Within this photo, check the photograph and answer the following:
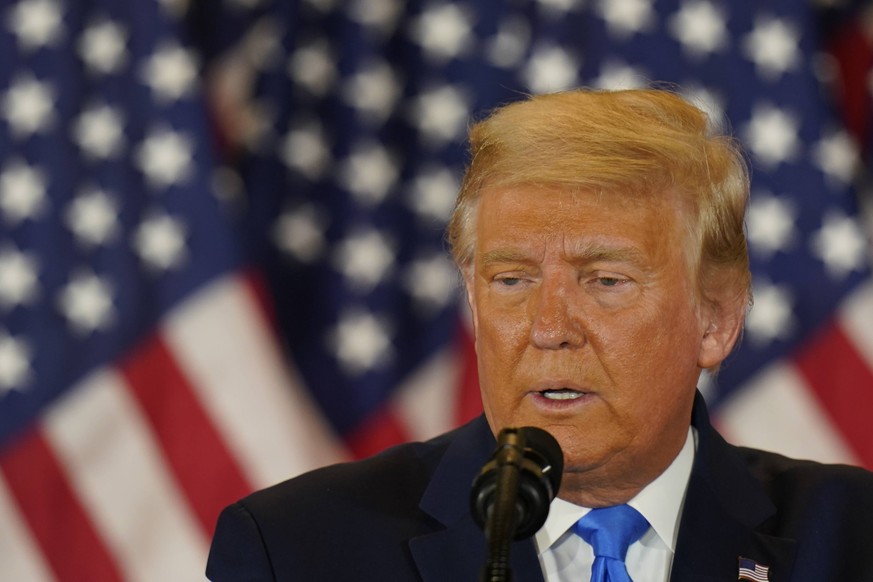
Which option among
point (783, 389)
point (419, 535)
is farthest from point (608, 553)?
point (783, 389)

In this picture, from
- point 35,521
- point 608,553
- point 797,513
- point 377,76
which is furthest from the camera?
point 377,76

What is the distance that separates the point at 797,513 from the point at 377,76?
2011 mm

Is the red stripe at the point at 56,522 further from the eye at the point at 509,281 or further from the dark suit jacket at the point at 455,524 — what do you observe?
the eye at the point at 509,281

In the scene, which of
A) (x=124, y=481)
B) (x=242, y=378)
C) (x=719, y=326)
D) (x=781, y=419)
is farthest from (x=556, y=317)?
(x=124, y=481)

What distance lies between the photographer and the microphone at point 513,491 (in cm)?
141

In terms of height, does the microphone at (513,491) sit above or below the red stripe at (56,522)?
below

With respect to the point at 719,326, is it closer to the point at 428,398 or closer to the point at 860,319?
the point at 860,319

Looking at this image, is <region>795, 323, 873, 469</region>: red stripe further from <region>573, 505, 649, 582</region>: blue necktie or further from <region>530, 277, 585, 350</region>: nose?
<region>530, 277, 585, 350</region>: nose

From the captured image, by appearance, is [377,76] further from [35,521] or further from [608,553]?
[608,553]

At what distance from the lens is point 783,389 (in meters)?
3.65

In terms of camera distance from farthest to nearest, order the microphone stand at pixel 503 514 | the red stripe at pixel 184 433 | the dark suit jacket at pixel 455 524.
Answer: the red stripe at pixel 184 433 < the dark suit jacket at pixel 455 524 < the microphone stand at pixel 503 514

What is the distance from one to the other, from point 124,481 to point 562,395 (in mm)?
1876

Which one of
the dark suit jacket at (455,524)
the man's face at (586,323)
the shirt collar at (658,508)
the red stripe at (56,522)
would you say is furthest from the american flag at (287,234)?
the man's face at (586,323)

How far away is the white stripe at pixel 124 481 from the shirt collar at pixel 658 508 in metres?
1.66
